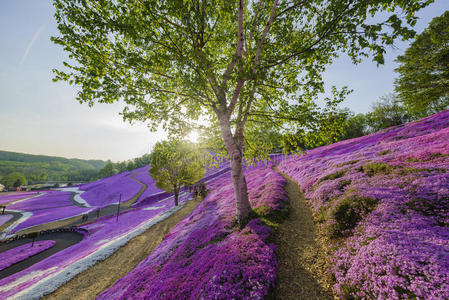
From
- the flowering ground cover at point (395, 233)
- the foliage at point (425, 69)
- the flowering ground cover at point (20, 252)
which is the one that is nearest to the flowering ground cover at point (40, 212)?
the flowering ground cover at point (20, 252)

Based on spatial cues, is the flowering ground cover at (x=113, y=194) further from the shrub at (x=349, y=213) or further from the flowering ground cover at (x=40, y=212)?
the shrub at (x=349, y=213)

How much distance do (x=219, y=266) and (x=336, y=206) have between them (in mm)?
6619

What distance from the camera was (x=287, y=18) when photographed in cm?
823

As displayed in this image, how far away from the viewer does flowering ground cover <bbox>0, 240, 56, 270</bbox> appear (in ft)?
54.4

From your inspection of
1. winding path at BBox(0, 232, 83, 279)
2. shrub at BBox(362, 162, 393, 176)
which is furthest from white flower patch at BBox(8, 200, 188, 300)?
shrub at BBox(362, 162, 393, 176)

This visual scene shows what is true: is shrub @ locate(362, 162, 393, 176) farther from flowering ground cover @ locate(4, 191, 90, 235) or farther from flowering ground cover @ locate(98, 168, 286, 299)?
flowering ground cover @ locate(4, 191, 90, 235)

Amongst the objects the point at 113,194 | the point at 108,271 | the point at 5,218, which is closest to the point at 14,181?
the point at 5,218

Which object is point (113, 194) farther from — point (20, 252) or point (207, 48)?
point (207, 48)

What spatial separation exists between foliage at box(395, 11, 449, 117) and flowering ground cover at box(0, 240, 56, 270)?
53.0 meters

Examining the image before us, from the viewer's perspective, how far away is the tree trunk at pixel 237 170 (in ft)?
29.7

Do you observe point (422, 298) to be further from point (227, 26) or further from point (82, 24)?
point (82, 24)

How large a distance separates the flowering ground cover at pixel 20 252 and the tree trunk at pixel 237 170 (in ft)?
84.0

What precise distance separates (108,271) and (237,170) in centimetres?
1176

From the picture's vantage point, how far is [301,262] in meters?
5.86
